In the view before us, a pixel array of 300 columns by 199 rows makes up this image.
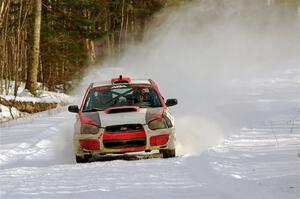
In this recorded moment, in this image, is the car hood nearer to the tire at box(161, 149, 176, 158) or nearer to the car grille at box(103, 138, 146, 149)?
the car grille at box(103, 138, 146, 149)

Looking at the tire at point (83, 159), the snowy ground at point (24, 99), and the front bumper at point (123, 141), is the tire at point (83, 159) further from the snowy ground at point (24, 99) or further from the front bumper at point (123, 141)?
the snowy ground at point (24, 99)

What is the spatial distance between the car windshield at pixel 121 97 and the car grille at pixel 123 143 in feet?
4.00

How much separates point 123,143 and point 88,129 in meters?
0.66

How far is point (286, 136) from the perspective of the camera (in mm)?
11305

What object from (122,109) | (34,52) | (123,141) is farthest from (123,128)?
(34,52)

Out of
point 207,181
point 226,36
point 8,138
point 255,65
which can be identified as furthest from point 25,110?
point 226,36

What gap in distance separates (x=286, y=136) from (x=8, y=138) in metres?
6.11

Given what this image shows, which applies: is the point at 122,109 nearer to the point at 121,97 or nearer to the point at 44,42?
the point at 121,97

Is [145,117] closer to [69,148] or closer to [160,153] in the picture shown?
[160,153]

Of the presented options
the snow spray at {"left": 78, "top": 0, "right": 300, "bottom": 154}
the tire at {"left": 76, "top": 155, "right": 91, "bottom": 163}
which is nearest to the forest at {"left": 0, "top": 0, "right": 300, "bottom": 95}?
the snow spray at {"left": 78, "top": 0, "right": 300, "bottom": 154}

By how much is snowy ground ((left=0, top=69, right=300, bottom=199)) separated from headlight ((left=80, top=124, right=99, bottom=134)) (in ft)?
2.22

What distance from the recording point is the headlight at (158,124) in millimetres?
9277

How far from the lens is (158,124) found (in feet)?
30.7

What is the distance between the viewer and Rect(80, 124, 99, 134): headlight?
364 inches
